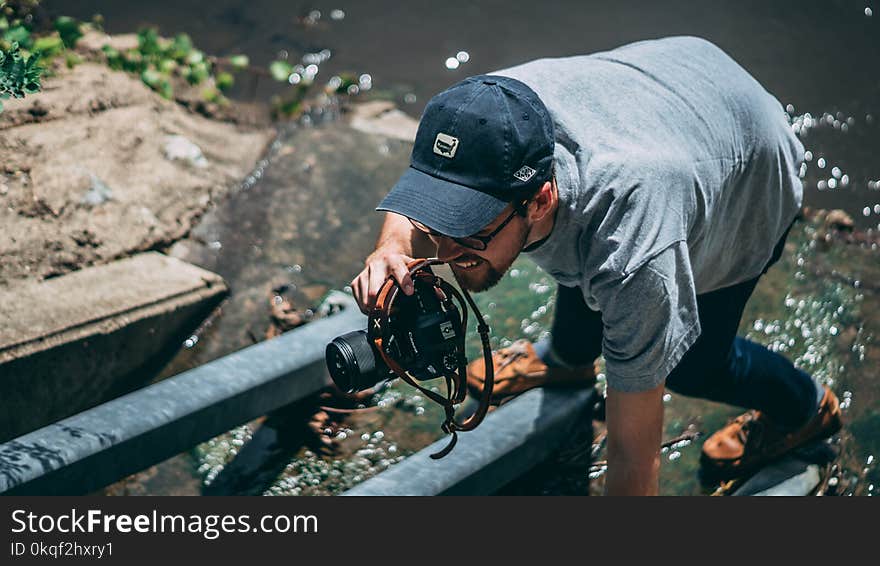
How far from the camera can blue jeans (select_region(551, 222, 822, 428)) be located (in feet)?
8.25

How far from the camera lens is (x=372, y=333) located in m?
2.13

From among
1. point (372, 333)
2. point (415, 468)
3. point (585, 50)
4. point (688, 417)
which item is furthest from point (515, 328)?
point (585, 50)

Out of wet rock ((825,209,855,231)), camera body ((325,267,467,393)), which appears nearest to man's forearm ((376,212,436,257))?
camera body ((325,267,467,393))

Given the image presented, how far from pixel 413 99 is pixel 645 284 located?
10.1 feet

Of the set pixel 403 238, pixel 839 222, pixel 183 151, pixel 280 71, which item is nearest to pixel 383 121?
pixel 280 71

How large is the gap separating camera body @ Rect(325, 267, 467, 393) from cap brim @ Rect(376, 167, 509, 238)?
0.65ft

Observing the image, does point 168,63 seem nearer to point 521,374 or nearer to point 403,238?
point 521,374

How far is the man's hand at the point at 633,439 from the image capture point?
2105mm

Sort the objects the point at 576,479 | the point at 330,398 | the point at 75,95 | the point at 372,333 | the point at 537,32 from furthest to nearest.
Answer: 1. the point at 537,32
2. the point at 75,95
3. the point at 330,398
4. the point at 576,479
5. the point at 372,333

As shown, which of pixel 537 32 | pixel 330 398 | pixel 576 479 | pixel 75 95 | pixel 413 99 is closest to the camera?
pixel 576 479

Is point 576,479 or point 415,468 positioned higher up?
point 415,468

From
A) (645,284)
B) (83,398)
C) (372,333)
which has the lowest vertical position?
(83,398)

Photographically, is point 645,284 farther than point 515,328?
No

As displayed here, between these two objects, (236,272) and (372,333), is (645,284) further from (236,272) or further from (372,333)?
(236,272)
